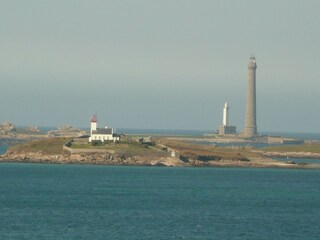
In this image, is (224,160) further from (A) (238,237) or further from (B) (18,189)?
(A) (238,237)

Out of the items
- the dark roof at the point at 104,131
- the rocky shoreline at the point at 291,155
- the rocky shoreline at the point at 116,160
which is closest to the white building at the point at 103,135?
the dark roof at the point at 104,131

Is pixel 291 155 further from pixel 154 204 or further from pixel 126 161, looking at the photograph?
pixel 154 204

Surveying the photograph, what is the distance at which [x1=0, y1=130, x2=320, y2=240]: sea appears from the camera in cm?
6219

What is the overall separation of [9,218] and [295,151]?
104 meters

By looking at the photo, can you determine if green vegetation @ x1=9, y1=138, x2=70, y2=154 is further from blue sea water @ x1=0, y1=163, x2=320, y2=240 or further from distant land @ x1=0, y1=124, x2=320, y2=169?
blue sea water @ x1=0, y1=163, x2=320, y2=240

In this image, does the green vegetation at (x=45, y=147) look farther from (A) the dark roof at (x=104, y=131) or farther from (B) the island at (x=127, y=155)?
(A) the dark roof at (x=104, y=131)

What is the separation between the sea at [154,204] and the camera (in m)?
62.2

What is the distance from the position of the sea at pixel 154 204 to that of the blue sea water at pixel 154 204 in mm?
54

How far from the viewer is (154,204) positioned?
3073 inches

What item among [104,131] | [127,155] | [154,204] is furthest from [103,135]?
[154,204]

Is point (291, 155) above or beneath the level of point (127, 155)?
beneath

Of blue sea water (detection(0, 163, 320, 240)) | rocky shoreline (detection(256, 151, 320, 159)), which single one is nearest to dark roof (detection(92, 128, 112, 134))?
blue sea water (detection(0, 163, 320, 240))

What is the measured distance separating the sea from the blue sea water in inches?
2.1

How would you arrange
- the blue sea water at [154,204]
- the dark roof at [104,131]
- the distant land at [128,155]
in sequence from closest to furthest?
the blue sea water at [154,204]
the distant land at [128,155]
the dark roof at [104,131]
